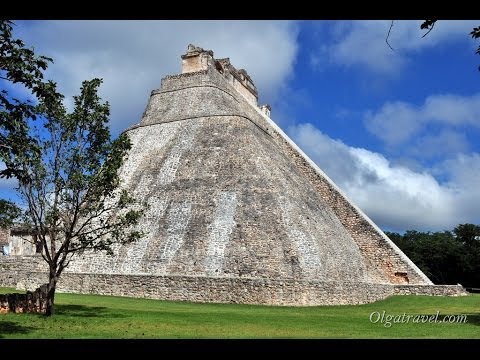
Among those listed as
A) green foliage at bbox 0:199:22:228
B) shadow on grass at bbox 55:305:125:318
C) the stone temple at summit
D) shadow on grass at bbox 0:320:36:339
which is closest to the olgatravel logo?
the stone temple at summit

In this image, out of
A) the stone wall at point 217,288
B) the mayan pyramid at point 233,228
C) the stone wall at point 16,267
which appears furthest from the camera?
the stone wall at point 16,267

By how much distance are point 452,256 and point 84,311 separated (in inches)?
1878

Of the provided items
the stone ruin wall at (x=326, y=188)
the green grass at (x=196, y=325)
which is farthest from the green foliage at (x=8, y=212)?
the stone ruin wall at (x=326, y=188)

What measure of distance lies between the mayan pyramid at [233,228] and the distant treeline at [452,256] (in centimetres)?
2916

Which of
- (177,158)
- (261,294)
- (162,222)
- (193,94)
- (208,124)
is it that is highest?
(193,94)

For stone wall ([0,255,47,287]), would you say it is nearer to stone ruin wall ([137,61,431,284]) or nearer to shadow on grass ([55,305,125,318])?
shadow on grass ([55,305,125,318])

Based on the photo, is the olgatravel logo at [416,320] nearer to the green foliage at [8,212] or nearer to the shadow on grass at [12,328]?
the shadow on grass at [12,328]

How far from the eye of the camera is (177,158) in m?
25.9

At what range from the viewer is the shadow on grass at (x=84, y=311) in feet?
45.4

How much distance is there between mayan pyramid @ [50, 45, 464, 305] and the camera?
20.2 m
